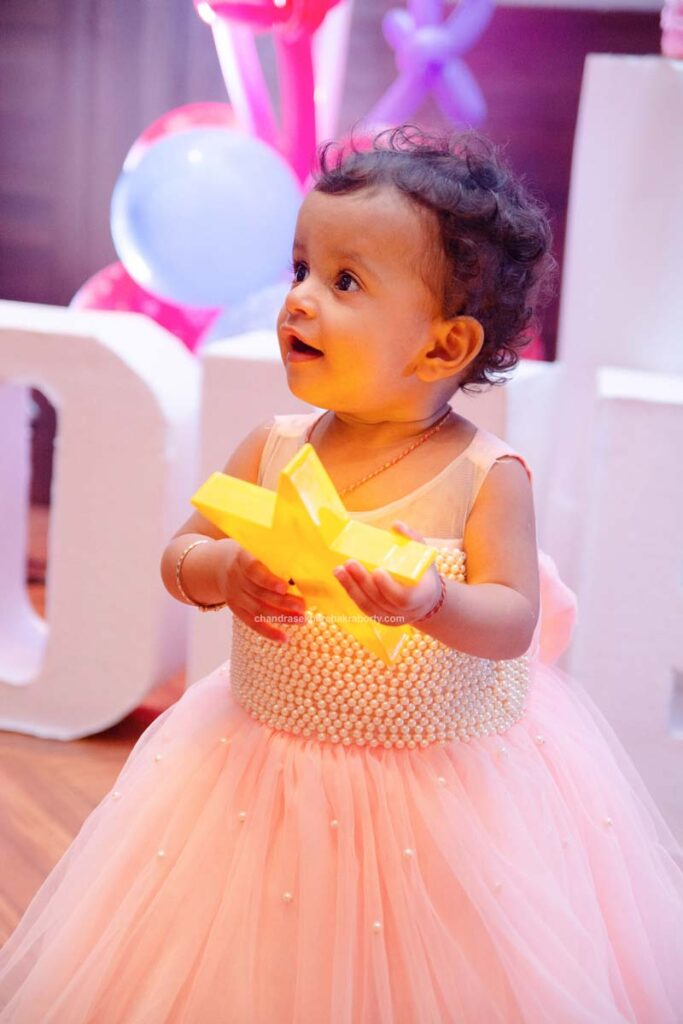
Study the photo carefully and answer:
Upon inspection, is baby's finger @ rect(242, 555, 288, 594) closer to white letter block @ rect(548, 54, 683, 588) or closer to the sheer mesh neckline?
the sheer mesh neckline

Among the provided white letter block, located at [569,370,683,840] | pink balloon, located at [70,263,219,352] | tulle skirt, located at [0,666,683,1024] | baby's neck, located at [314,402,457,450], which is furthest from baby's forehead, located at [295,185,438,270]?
pink balloon, located at [70,263,219,352]

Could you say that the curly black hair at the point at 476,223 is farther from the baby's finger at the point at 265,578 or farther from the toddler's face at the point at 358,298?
the baby's finger at the point at 265,578

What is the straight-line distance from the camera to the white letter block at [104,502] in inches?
87.3

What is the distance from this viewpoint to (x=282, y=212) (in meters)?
2.43

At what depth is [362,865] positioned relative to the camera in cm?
112

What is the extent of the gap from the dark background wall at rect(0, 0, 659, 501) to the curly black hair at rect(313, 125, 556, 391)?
2.17m

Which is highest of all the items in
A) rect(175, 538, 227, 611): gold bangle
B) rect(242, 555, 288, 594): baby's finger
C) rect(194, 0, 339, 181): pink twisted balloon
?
rect(194, 0, 339, 181): pink twisted balloon

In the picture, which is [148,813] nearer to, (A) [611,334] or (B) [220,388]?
(B) [220,388]

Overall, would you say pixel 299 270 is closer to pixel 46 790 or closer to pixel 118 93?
pixel 46 790

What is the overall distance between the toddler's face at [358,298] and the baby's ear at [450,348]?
0.01 m

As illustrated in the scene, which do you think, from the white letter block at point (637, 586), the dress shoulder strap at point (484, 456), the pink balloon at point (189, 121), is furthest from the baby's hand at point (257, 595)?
the pink balloon at point (189, 121)

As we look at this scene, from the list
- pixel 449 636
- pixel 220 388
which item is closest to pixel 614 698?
pixel 220 388

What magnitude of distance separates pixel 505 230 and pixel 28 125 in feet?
9.85

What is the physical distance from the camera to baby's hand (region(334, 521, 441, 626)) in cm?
97
